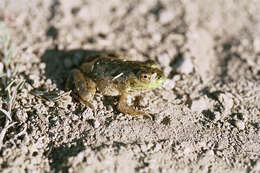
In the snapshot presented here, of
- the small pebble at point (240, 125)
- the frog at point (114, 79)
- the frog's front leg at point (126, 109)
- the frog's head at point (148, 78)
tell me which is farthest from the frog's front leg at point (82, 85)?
the small pebble at point (240, 125)

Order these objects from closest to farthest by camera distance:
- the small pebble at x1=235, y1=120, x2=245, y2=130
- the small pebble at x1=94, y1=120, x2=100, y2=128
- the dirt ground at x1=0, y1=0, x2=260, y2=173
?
the dirt ground at x1=0, y1=0, x2=260, y2=173
the small pebble at x1=94, y1=120, x2=100, y2=128
the small pebble at x1=235, y1=120, x2=245, y2=130

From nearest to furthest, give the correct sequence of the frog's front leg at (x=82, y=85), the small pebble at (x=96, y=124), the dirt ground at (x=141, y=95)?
the dirt ground at (x=141, y=95) → the small pebble at (x=96, y=124) → the frog's front leg at (x=82, y=85)

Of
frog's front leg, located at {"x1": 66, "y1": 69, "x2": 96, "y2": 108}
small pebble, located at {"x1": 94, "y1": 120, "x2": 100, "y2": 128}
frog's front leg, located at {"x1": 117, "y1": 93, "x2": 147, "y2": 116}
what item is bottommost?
small pebble, located at {"x1": 94, "y1": 120, "x2": 100, "y2": 128}

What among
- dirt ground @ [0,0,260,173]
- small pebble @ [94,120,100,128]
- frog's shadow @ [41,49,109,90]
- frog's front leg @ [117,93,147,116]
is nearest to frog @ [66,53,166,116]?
frog's front leg @ [117,93,147,116]

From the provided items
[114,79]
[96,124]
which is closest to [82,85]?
[114,79]

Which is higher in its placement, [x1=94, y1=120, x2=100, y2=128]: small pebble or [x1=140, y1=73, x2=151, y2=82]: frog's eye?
[x1=140, y1=73, x2=151, y2=82]: frog's eye

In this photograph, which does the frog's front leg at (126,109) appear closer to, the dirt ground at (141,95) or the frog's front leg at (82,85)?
the dirt ground at (141,95)

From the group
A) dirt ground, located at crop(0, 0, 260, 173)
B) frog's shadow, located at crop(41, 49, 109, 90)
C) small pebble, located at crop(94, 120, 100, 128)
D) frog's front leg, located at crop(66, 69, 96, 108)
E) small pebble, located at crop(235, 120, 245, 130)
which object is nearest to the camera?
dirt ground, located at crop(0, 0, 260, 173)

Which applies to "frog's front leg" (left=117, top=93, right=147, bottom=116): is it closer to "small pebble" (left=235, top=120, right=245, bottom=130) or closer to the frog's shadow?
the frog's shadow
